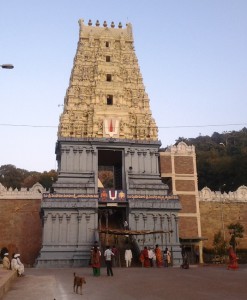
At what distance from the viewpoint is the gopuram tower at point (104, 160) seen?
29094mm

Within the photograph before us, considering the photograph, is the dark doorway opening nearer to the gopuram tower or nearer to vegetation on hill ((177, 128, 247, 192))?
the gopuram tower

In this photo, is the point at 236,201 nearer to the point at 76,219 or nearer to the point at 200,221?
the point at 200,221

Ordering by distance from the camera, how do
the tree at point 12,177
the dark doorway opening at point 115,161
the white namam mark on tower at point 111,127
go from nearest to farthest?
the white namam mark on tower at point 111,127, the dark doorway opening at point 115,161, the tree at point 12,177

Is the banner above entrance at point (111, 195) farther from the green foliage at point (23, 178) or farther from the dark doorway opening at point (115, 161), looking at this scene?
the green foliage at point (23, 178)

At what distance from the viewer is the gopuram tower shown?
29094mm

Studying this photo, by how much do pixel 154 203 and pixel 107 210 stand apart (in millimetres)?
4408

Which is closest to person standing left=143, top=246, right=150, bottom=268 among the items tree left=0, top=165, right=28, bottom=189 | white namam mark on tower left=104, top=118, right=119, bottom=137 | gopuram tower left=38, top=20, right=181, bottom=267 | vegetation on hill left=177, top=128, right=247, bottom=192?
gopuram tower left=38, top=20, right=181, bottom=267

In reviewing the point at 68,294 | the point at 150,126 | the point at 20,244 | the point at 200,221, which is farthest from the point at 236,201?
the point at 68,294

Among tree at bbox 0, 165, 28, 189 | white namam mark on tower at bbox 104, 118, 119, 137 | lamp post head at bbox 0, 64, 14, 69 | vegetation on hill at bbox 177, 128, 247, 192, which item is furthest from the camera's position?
tree at bbox 0, 165, 28, 189

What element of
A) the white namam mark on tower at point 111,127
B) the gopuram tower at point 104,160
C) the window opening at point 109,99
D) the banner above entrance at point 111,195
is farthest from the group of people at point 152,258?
the window opening at point 109,99

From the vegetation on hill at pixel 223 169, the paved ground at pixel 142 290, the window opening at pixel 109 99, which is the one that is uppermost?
the window opening at pixel 109 99

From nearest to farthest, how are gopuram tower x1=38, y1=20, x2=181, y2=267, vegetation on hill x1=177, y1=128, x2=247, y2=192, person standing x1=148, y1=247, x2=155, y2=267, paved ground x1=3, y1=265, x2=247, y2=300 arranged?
paved ground x1=3, y1=265, x2=247, y2=300, person standing x1=148, y1=247, x2=155, y2=267, gopuram tower x1=38, y1=20, x2=181, y2=267, vegetation on hill x1=177, y1=128, x2=247, y2=192

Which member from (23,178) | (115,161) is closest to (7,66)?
(115,161)

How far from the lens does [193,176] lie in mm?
40781
